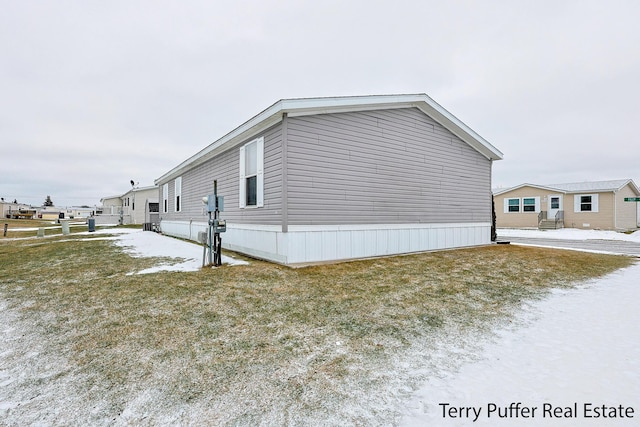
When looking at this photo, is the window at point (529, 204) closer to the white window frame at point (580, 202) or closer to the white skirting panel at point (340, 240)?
the white window frame at point (580, 202)

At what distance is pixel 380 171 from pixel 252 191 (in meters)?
3.78

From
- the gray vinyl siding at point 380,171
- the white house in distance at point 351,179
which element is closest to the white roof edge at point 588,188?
the white house in distance at point 351,179

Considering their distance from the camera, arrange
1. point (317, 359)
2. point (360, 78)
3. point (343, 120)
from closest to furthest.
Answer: point (317, 359)
point (343, 120)
point (360, 78)

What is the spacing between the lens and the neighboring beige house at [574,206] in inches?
842

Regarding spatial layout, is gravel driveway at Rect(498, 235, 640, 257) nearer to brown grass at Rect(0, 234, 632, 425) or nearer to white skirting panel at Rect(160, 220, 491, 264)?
white skirting panel at Rect(160, 220, 491, 264)

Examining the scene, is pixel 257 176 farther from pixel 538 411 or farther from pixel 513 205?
pixel 513 205

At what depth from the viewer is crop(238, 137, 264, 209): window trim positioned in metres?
8.21

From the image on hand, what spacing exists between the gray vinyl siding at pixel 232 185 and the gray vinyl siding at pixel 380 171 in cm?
52

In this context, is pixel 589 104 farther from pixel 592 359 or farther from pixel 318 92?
pixel 592 359

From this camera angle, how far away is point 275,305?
15.1 ft

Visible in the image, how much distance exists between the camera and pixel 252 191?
895 cm

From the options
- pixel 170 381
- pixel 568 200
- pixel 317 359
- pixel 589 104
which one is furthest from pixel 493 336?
pixel 568 200

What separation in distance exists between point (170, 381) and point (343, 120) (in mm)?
7023

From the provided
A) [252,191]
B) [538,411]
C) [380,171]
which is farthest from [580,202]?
[538,411]
